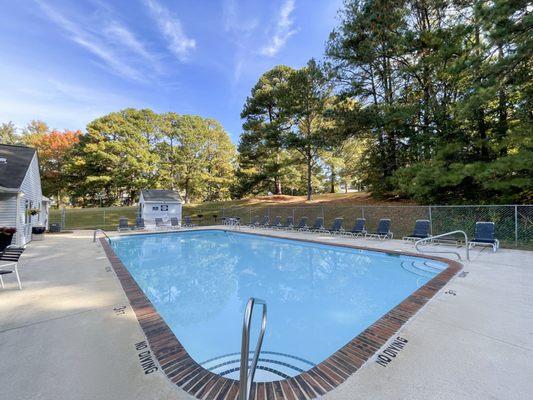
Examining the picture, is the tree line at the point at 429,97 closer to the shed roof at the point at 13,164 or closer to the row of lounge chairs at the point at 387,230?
the row of lounge chairs at the point at 387,230

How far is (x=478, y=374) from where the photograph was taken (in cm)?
234

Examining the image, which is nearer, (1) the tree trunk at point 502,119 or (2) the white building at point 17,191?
(2) the white building at point 17,191

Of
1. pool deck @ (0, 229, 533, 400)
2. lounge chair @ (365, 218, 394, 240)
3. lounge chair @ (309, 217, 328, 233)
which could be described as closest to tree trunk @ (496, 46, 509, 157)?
lounge chair @ (365, 218, 394, 240)

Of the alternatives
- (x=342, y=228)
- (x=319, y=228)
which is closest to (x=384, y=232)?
(x=342, y=228)

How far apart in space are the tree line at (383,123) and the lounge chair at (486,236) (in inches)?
64.7

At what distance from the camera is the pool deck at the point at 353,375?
217 cm

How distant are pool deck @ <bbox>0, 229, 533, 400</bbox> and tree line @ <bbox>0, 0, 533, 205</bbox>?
7.36 m

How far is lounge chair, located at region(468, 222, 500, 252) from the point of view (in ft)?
27.8

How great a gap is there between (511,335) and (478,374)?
125cm

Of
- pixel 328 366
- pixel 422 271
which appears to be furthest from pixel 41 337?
pixel 422 271

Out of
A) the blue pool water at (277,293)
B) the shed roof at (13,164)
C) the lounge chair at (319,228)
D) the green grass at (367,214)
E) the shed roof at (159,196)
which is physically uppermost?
the shed roof at (13,164)

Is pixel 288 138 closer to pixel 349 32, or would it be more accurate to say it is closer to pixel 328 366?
pixel 349 32

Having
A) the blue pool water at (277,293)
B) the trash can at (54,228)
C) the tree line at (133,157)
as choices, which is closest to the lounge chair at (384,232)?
the blue pool water at (277,293)

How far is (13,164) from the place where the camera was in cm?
1138
